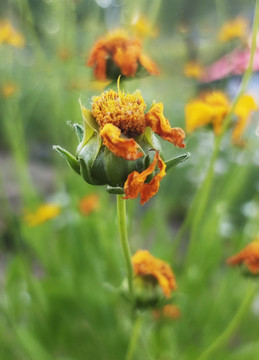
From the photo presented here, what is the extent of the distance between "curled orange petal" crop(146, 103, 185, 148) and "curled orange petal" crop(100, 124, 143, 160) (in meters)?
0.02

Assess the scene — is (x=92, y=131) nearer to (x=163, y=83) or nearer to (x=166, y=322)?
(x=166, y=322)

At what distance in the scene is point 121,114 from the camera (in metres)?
0.23

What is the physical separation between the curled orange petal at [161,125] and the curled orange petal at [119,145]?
2 centimetres

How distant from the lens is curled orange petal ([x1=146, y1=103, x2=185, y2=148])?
22cm

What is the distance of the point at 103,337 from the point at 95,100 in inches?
20.0

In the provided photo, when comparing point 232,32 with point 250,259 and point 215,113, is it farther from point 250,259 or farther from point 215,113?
point 250,259

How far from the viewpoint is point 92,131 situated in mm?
231

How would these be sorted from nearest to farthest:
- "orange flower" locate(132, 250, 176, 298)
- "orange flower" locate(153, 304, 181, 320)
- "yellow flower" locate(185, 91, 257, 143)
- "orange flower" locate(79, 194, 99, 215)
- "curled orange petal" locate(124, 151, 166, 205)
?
"curled orange petal" locate(124, 151, 166, 205)
"orange flower" locate(132, 250, 176, 298)
"yellow flower" locate(185, 91, 257, 143)
"orange flower" locate(153, 304, 181, 320)
"orange flower" locate(79, 194, 99, 215)

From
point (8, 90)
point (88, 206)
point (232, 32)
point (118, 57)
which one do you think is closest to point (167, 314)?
point (88, 206)

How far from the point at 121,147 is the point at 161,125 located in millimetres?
30

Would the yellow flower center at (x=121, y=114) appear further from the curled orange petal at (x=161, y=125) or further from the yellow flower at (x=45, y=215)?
the yellow flower at (x=45, y=215)

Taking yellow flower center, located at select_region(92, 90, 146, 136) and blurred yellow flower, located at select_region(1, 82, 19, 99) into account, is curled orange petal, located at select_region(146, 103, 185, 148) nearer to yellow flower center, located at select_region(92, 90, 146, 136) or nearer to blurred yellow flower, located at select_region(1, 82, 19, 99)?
yellow flower center, located at select_region(92, 90, 146, 136)

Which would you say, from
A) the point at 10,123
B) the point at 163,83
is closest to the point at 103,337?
the point at 10,123

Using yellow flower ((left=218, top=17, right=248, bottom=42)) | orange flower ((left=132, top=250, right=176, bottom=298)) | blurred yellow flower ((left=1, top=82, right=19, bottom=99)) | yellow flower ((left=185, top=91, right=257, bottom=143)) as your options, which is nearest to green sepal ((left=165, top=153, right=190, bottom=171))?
orange flower ((left=132, top=250, right=176, bottom=298))
